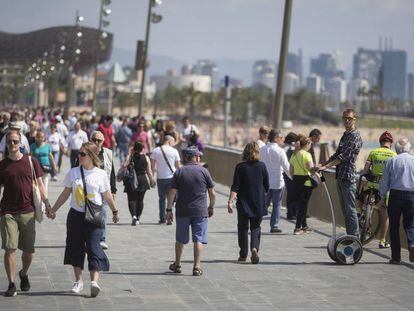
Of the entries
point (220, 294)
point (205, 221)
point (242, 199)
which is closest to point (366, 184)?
point (242, 199)

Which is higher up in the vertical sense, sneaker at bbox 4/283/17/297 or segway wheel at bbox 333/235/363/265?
segway wheel at bbox 333/235/363/265

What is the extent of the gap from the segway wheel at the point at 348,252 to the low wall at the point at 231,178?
6.69 ft

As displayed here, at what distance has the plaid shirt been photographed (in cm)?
1523

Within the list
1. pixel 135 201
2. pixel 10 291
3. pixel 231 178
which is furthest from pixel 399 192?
pixel 231 178

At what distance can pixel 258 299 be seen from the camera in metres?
11.5

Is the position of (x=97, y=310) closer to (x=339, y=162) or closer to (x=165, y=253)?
(x=165, y=253)

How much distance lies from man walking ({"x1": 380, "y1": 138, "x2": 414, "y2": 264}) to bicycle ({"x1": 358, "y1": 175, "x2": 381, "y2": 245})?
1015 millimetres

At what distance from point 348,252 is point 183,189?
2.30 metres

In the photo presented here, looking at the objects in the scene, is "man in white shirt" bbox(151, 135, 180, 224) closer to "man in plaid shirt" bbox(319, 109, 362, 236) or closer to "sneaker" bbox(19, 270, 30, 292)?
"man in plaid shirt" bbox(319, 109, 362, 236)

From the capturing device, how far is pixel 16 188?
11.4 m

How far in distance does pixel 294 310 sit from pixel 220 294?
1.10 m

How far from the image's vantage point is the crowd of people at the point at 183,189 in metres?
11.4

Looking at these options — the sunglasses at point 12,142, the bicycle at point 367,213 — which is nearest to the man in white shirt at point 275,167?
the bicycle at point 367,213

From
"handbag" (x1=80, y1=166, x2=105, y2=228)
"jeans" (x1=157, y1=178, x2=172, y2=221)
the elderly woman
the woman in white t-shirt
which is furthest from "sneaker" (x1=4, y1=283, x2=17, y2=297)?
"jeans" (x1=157, y1=178, x2=172, y2=221)
